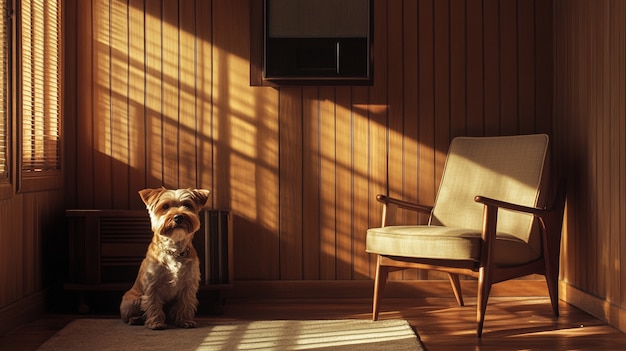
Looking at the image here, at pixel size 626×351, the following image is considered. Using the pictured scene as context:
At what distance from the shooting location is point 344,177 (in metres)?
4.45

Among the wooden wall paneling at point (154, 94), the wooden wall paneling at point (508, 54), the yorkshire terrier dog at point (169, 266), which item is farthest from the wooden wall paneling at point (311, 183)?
the wooden wall paneling at point (508, 54)

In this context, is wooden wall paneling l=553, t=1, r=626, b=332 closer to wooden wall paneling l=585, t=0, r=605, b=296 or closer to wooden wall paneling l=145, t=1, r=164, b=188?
wooden wall paneling l=585, t=0, r=605, b=296

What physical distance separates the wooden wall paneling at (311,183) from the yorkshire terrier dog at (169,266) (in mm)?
934

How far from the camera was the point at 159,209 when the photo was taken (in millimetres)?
3479

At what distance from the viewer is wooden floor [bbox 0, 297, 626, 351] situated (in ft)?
10.8

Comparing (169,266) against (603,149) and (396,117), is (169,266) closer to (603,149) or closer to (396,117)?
(396,117)

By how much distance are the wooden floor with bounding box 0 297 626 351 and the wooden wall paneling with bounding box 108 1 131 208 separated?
77cm

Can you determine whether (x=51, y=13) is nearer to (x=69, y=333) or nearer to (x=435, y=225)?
(x=69, y=333)

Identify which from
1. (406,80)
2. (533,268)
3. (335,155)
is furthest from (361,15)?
(533,268)

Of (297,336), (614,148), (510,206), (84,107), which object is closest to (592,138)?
(614,148)

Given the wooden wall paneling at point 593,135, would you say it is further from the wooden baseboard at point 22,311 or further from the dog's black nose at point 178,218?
the wooden baseboard at point 22,311

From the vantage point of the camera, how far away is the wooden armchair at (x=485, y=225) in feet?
11.4

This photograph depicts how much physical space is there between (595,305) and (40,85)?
292cm

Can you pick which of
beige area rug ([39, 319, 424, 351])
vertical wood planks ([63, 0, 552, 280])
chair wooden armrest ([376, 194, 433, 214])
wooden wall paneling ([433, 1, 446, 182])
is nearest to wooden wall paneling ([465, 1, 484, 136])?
vertical wood planks ([63, 0, 552, 280])
